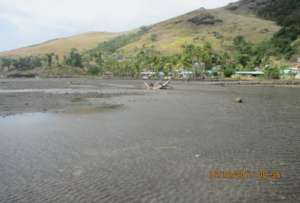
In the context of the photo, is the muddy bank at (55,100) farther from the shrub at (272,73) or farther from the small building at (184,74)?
the small building at (184,74)

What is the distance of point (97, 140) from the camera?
23703mm

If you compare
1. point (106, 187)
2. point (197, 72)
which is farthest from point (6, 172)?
point (197, 72)

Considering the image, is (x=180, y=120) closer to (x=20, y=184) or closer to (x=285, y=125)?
(x=285, y=125)

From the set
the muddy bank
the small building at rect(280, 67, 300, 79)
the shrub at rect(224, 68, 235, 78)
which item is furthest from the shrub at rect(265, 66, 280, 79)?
the muddy bank

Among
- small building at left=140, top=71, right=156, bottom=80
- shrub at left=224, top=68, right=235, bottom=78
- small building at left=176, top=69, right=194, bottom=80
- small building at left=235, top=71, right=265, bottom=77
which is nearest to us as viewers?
small building at left=235, top=71, right=265, bottom=77

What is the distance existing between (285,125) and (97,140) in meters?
16.5
